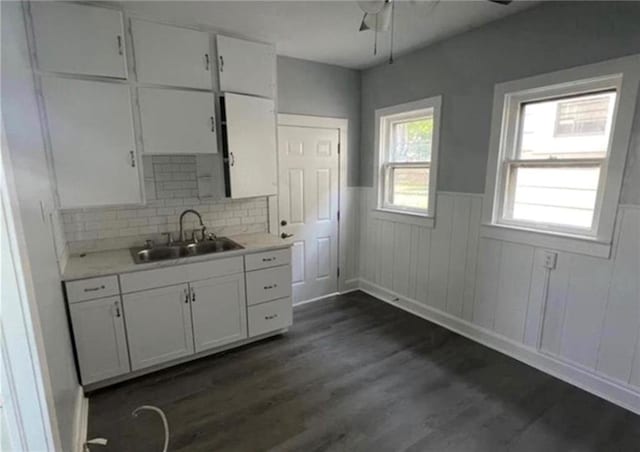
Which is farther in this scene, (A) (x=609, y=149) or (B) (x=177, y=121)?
(B) (x=177, y=121)

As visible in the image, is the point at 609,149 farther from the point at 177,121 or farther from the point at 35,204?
the point at 35,204

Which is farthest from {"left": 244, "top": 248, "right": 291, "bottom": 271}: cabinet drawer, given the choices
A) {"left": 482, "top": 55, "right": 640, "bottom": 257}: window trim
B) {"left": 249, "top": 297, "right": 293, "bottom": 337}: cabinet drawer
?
{"left": 482, "top": 55, "right": 640, "bottom": 257}: window trim

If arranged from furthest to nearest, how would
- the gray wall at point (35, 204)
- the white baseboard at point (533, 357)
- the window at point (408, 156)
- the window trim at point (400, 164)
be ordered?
the window at point (408, 156) < the window trim at point (400, 164) < the white baseboard at point (533, 357) < the gray wall at point (35, 204)

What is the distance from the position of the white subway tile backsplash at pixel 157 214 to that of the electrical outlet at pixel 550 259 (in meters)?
2.57

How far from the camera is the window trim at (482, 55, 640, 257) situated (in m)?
2.03

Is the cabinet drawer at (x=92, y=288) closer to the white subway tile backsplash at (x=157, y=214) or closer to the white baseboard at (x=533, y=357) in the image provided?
the white subway tile backsplash at (x=157, y=214)

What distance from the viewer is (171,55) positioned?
99.3 inches

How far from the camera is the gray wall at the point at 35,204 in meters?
1.37

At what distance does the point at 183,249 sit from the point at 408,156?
2.41 m

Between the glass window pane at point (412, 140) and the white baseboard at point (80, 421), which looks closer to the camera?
the white baseboard at point (80, 421)

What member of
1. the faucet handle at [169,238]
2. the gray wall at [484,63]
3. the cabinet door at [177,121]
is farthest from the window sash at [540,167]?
the faucet handle at [169,238]

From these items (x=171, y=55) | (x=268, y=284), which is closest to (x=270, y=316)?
(x=268, y=284)

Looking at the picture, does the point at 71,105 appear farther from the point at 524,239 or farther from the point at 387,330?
the point at 524,239

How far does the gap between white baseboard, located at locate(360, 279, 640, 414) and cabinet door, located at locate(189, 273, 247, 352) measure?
1.78 m
